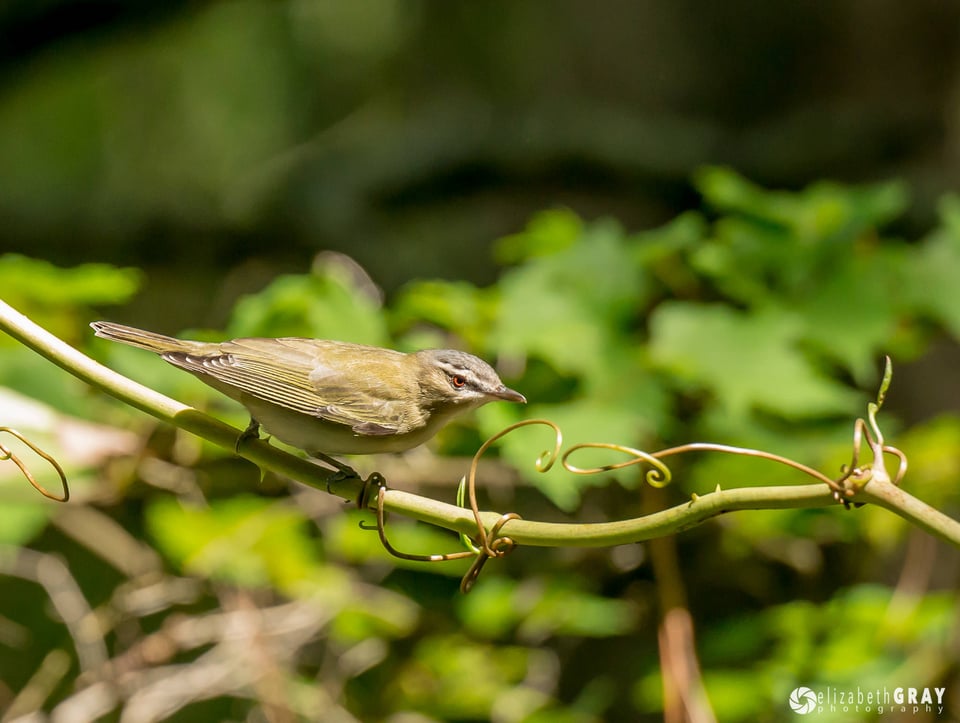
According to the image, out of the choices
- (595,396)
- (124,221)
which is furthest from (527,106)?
(595,396)

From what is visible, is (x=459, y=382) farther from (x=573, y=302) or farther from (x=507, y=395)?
(x=573, y=302)

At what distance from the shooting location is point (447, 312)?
97.4 inches

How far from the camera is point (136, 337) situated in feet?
4.99

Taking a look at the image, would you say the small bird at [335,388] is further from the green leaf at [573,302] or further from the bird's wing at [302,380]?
the green leaf at [573,302]

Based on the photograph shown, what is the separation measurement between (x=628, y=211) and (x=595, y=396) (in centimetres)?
222

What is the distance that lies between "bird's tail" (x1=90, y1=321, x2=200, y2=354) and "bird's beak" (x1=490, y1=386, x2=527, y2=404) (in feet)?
1.68

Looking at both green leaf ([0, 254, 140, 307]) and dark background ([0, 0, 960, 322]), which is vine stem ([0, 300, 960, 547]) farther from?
dark background ([0, 0, 960, 322])

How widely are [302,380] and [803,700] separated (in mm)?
1424

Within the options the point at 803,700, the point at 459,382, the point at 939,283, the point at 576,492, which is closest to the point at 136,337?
the point at 459,382

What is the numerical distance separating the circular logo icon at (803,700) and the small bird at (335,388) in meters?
1.14

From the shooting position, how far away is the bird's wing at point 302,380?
5.26 ft

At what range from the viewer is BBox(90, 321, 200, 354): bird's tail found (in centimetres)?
149

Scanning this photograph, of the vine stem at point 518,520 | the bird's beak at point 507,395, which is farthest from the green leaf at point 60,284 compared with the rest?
the vine stem at point 518,520

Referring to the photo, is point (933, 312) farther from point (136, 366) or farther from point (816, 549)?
point (136, 366)
